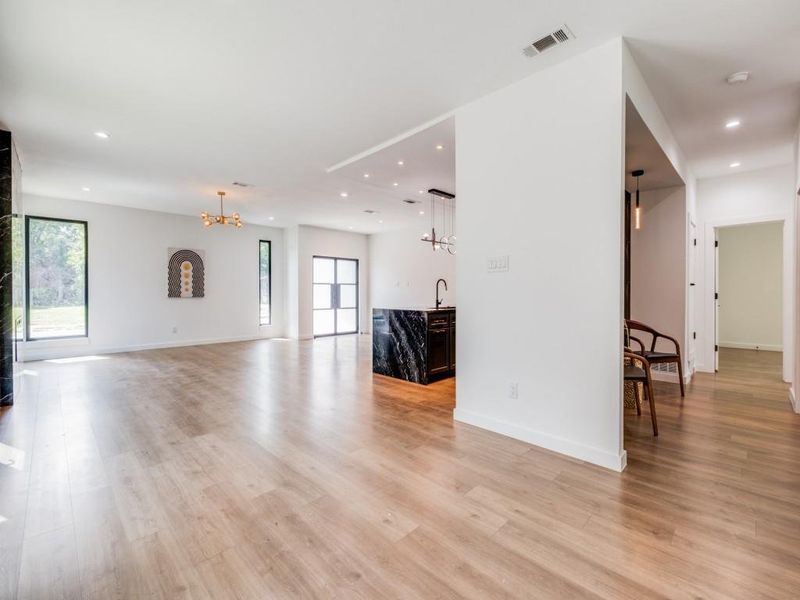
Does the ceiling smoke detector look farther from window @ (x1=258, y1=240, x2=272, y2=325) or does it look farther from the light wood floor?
window @ (x1=258, y1=240, x2=272, y2=325)

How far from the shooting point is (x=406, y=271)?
10.5 meters

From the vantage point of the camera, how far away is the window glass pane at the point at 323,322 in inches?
411

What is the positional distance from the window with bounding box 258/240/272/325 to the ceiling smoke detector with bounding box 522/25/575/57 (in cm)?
859

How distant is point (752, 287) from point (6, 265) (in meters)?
11.8

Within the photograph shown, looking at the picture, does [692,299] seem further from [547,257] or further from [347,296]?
[347,296]

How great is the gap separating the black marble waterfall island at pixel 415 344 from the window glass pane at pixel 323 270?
211 inches

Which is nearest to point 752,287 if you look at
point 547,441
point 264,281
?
point 547,441

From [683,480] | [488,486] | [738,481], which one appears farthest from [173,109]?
[738,481]

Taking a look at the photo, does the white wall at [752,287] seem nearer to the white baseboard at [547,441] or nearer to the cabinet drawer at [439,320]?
the cabinet drawer at [439,320]

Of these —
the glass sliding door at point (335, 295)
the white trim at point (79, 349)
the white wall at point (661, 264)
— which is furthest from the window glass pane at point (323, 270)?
the white wall at point (661, 264)

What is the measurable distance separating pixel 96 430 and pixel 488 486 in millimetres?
3427

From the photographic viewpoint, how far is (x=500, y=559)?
1.69 metres

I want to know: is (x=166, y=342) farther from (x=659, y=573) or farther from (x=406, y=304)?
(x=659, y=573)

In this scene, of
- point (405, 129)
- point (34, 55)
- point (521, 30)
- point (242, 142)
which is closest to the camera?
point (521, 30)
